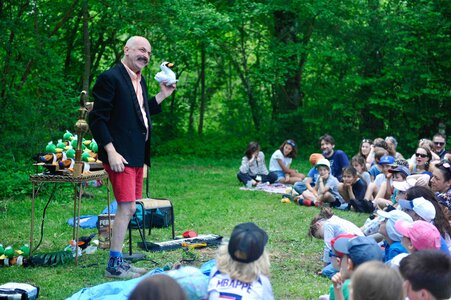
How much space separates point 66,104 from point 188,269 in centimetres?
841

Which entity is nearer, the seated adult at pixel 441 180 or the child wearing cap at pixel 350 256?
the child wearing cap at pixel 350 256

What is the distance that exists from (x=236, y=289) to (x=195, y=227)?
4.56 meters

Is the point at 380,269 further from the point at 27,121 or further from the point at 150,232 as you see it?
the point at 27,121

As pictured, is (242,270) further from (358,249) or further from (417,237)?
(417,237)

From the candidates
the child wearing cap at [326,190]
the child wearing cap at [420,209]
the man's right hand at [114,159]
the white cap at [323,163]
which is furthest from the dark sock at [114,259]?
the white cap at [323,163]

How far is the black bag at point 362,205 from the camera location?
9369 millimetres

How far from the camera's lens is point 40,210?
916cm

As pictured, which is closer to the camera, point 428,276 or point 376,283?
point 376,283

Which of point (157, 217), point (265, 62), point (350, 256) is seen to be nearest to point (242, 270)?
point (350, 256)

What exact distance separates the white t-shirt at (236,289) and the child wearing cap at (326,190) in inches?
249

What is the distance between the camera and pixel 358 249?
3912mm

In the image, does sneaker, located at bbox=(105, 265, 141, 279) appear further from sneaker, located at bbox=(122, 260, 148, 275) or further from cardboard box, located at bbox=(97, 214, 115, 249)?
cardboard box, located at bbox=(97, 214, 115, 249)

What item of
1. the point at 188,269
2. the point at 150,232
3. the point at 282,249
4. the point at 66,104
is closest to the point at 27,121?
the point at 66,104

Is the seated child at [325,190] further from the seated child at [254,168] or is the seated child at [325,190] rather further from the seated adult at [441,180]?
the seated adult at [441,180]
